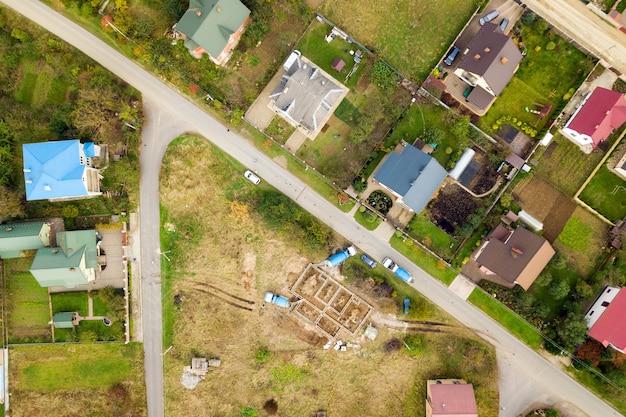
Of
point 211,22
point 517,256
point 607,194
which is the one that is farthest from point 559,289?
point 211,22

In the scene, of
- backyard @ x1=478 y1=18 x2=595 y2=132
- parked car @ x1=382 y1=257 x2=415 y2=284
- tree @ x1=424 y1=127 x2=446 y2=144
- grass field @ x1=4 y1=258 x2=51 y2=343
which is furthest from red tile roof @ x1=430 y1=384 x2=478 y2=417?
grass field @ x1=4 y1=258 x2=51 y2=343

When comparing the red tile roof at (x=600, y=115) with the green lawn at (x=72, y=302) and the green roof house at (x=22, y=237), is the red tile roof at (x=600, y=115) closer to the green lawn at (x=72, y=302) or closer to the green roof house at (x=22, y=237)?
the green lawn at (x=72, y=302)

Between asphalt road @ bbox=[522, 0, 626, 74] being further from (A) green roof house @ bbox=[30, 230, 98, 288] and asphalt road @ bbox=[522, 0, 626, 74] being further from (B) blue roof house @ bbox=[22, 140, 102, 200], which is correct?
(A) green roof house @ bbox=[30, 230, 98, 288]

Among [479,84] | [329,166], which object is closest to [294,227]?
[329,166]

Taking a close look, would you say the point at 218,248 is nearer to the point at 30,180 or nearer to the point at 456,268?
the point at 30,180

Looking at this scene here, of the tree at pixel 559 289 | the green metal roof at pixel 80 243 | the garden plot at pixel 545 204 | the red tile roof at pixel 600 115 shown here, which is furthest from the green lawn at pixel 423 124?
the green metal roof at pixel 80 243

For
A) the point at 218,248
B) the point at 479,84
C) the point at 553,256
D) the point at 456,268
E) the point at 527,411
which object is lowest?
the point at 218,248
